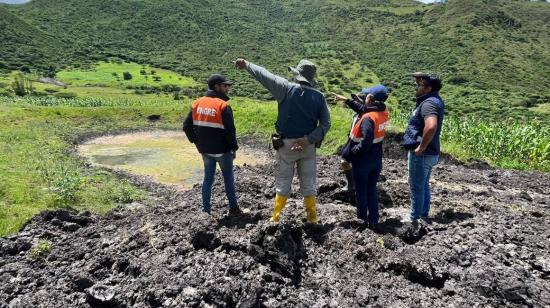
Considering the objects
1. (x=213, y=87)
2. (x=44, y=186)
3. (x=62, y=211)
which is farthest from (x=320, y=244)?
(x=44, y=186)

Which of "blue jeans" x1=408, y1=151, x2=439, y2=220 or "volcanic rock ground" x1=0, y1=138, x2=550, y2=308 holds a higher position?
"blue jeans" x1=408, y1=151, x2=439, y2=220

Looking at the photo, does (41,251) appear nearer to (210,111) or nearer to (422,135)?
(210,111)

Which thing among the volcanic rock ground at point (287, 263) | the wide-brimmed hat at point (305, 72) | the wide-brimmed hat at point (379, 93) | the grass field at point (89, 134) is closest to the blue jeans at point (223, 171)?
the volcanic rock ground at point (287, 263)

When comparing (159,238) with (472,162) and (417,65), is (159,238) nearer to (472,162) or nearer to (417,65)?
(472,162)

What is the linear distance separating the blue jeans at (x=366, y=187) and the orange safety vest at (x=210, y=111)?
2010mm

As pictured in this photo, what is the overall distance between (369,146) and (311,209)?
3.87 ft

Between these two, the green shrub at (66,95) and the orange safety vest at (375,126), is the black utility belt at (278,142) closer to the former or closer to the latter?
the orange safety vest at (375,126)

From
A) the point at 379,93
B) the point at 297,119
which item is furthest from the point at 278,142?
the point at 379,93

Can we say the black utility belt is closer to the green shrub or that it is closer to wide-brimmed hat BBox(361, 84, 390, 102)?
wide-brimmed hat BBox(361, 84, 390, 102)

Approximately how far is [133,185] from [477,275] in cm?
1120

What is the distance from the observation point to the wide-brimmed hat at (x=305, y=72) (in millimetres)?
5848

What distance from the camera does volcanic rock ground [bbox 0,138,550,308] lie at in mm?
4871

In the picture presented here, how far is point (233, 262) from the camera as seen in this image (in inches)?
205

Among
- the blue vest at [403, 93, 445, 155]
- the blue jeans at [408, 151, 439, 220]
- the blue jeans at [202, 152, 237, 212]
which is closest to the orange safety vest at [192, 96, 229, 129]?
the blue jeans at [202, 152, 237, 212]
